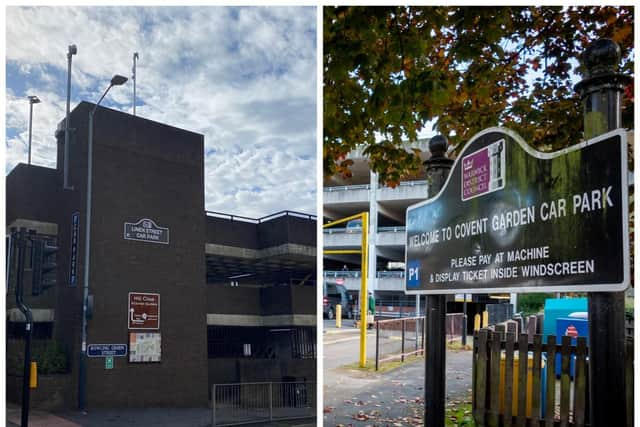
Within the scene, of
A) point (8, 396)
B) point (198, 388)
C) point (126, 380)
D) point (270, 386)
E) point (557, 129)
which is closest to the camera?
Result: point (557, 129)

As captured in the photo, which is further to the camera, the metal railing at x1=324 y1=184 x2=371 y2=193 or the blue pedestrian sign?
the metal railing at x1=324 y1=184 x2=371 y2=193

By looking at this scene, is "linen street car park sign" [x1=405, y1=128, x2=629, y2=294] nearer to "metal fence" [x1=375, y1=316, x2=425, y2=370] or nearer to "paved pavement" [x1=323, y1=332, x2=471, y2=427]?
"paved pavement" [x1=323, y1=332, x2=471, y2=427]

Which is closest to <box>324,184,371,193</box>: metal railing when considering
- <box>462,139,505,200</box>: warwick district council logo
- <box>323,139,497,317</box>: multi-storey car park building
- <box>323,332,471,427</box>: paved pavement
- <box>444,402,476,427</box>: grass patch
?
<box>323,139,497,317</box>: multi-storey car park building

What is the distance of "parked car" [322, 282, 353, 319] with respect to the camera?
30.6 meters

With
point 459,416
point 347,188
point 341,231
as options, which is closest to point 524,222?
point 459,416

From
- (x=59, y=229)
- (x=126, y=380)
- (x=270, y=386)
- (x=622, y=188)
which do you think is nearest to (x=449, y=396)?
(x=622, y=188)

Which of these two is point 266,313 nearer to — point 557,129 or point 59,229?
point 59,229

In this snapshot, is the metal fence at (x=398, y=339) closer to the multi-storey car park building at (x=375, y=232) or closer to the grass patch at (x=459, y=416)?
the grass patch at (x=459, y=416)

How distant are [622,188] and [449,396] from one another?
227 inches

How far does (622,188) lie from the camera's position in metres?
2.22

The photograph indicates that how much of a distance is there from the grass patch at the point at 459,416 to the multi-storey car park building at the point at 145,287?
38.2 ft

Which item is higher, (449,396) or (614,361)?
(614,361)

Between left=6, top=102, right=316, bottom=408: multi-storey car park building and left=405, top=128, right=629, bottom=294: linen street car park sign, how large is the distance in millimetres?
14030

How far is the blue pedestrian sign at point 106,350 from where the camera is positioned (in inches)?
647
